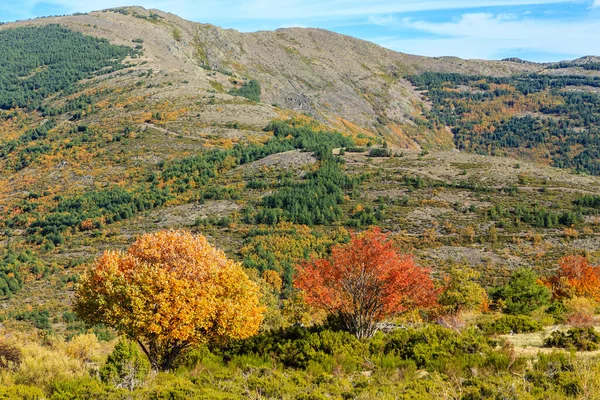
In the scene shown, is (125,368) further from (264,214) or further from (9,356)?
(264,214)

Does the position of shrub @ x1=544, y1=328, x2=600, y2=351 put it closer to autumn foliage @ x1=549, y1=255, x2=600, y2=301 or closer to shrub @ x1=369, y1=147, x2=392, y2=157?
autumn foliage @ x1=549, y1=255, x2=600, y2=301

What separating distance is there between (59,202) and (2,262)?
27965 mm

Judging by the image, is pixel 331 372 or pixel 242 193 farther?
pixel 242 193

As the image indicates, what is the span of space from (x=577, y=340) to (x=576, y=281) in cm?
3746

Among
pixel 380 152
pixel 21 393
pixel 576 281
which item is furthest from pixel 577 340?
pixel 380 152

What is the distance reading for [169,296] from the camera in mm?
20078

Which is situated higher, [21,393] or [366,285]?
[366,285]

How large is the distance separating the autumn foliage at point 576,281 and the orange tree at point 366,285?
102ft

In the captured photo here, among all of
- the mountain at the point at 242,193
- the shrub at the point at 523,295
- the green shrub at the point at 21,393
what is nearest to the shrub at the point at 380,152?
the mountain at the point at 242,193

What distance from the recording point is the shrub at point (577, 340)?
19234mm

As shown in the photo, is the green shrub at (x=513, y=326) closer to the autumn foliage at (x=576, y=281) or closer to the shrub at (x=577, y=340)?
the shrub at (x=577, y=340)

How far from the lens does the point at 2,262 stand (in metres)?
82.7

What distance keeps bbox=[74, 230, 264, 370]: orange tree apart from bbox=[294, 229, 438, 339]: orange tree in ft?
11.2

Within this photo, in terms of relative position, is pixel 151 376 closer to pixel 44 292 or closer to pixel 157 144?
pixel 44 292
